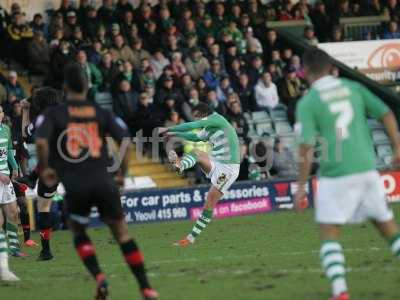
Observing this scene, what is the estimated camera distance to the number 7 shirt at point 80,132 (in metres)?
9.88

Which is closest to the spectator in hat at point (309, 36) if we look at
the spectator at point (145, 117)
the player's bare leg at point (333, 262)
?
the spectator at point (145, 117)

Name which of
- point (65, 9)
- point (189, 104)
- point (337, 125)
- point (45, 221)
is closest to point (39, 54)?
point (65, 9)

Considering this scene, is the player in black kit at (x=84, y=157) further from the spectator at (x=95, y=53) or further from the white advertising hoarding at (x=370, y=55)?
the white advertising hoarding at (x=370, y=55)

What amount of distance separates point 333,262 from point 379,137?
17450 mm

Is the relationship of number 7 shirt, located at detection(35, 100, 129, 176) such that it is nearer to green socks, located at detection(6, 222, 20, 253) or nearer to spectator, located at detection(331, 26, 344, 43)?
green socks, located at detection(6, 222, 20, 253)

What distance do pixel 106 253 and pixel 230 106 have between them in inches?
374

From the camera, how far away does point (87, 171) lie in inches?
390

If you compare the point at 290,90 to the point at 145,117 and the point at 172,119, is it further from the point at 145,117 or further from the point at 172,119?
the point at 145,117

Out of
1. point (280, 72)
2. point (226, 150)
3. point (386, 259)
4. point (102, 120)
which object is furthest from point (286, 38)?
point (102, 120)

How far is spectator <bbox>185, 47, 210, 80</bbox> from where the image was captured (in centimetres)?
2506

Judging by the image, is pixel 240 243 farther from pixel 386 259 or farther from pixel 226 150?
pixel 386 259

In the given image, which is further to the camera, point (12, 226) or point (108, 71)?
point (108, 71)

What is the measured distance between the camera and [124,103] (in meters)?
23.4

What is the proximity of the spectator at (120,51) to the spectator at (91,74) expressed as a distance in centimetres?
78
